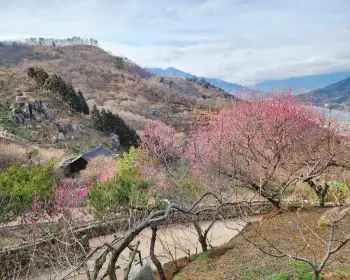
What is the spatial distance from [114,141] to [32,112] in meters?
8.88

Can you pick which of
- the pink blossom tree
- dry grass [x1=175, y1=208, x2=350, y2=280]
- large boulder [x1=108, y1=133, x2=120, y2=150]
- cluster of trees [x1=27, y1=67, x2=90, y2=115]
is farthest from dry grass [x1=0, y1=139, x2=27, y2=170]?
dry grass [x1=175, y1=208, x2=350, y2=280]

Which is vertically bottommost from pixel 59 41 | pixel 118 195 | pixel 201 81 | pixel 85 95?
pixel 118 195

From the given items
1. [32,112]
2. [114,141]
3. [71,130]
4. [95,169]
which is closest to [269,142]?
[95,169]

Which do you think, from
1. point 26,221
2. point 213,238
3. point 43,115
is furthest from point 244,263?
point 43,115

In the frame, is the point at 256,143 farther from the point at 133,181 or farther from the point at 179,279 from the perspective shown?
the point at 179,279

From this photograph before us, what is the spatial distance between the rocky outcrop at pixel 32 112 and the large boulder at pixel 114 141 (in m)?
6.59

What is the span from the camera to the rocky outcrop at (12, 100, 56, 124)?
33662 millimetres

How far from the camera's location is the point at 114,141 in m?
32.3

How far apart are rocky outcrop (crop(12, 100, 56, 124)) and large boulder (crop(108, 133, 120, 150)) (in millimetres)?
6593

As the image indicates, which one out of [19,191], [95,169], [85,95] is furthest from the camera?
[85,95]

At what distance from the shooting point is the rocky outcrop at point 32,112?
1325 inches

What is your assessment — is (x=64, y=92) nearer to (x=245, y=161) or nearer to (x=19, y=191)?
(x=19, y=191)

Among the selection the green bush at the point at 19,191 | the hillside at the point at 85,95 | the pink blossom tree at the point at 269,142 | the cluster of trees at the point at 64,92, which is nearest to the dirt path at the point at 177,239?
the pink blossom tree at the point at 269,142

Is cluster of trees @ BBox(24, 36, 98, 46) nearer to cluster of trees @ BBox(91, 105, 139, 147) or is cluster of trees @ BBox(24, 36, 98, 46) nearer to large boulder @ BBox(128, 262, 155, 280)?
cluster of trees @ BBox(91, 105, 139, 147)
